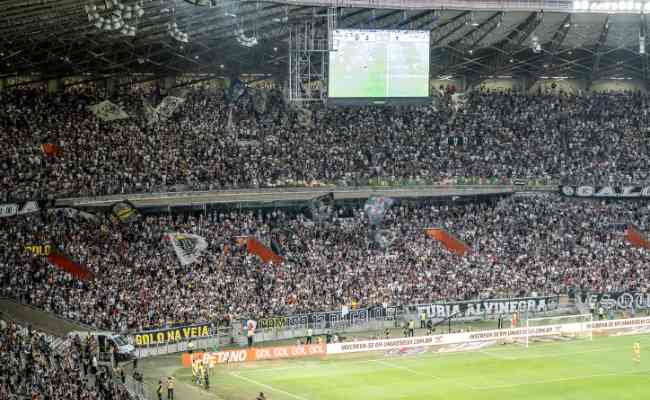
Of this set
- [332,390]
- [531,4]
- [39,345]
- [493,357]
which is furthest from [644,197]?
[39,345]

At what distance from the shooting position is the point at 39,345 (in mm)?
41469

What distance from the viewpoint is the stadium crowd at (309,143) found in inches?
2466

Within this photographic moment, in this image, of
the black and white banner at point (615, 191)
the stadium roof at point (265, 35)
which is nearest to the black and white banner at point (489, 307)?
the black and white banner at point (615, 191)

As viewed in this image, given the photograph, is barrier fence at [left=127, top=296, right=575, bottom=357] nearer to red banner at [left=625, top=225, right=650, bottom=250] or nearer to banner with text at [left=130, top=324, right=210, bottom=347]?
banner with text at [left=130, top=324, right=210, bottom=347]

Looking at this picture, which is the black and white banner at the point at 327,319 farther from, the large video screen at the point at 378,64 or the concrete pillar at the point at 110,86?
the concrete pillar at the point at 110,86

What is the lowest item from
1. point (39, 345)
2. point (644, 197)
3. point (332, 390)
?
point (332, 390)

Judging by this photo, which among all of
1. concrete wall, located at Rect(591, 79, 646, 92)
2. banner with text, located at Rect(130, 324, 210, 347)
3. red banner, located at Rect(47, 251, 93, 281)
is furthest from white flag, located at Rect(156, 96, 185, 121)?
concrete wall, located at Rect(591, 79, 646, 92)

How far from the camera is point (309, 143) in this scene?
235 ft

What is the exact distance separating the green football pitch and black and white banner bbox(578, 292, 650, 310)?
7980 millimetres

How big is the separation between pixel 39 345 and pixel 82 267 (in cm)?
1452

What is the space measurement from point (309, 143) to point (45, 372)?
3648cm

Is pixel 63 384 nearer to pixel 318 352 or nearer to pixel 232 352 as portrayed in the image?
pixel 232 352

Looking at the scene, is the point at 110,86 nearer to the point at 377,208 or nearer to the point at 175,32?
the point at 175,32

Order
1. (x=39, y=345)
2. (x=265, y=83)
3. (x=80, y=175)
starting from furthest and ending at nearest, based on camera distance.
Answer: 1. (x=265, y=83)
2. (x=80, y=175)
3. (x=39, y=345)
